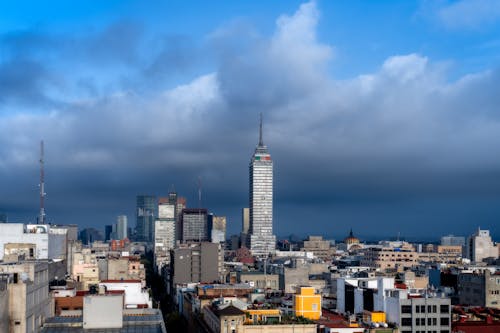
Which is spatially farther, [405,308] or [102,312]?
[405,308]

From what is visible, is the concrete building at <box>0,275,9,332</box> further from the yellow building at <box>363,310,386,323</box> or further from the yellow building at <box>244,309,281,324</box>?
the yellow building at <box>363,310,386,323</box>

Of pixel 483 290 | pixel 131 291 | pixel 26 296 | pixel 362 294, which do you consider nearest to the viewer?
pixel 26 296

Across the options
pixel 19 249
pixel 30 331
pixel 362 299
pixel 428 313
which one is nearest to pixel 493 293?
pixel 362 299

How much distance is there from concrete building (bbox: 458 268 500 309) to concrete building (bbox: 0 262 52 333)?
10415 cm

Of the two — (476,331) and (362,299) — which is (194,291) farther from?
(476,331)

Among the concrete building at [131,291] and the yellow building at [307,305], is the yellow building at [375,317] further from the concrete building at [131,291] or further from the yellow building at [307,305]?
the concrete building at [131,291]

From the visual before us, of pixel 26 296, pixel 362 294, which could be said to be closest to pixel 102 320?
pixel 26 296

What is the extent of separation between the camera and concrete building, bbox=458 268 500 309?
16725 centimetres

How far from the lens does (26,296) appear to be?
75312mm

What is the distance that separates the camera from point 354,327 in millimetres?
105750

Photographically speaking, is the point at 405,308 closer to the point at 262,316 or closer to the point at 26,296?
the point at 262,316

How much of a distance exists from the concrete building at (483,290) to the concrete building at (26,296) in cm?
10415

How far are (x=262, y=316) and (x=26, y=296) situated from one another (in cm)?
4807

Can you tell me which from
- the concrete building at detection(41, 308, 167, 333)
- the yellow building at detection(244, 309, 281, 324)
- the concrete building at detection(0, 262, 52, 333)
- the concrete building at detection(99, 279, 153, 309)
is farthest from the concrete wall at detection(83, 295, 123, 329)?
the concrete building at detection(99, 279, 153, 309)
